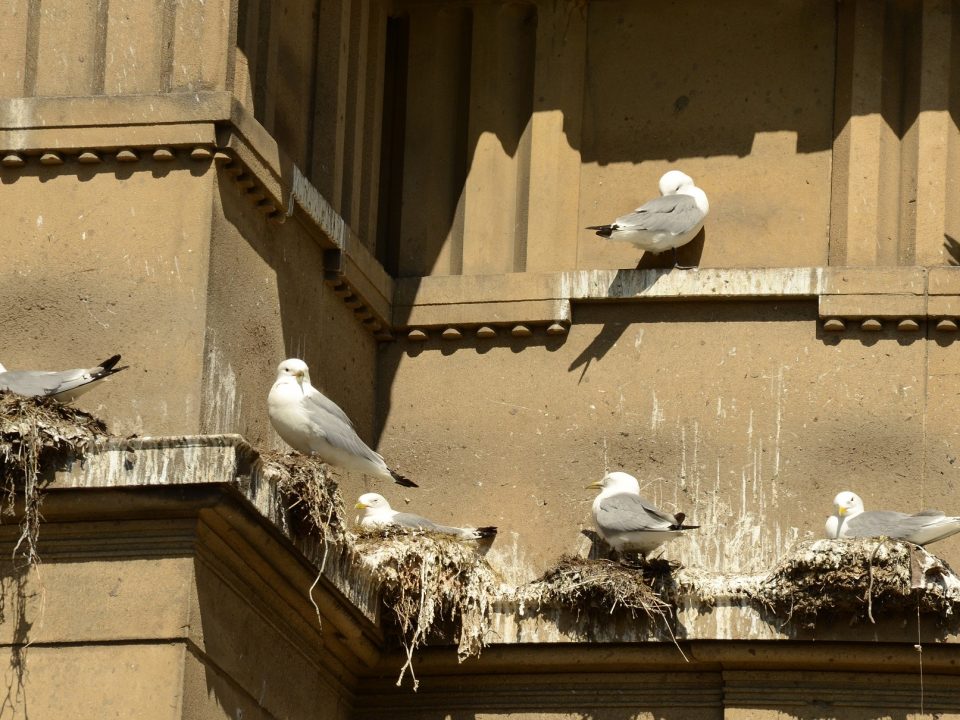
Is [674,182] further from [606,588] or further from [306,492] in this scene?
[306,492]

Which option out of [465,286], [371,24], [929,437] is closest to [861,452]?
[929,437]

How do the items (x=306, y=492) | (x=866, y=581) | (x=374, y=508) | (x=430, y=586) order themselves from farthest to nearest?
1. (x=374, y=508)
2. (x=430, y=586)
3. (x=866, y=581)
4. (x=306, y=492)

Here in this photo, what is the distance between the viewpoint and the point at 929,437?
44.6ft

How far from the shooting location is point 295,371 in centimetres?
1260

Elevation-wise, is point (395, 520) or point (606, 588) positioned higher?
point (395, 520)

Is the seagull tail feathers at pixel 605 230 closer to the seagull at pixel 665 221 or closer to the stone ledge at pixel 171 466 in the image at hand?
the seagull at pixel 665 221

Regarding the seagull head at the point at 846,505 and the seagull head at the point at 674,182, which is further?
the seagull head at the point at 674,182

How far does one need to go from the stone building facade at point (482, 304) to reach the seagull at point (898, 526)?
55 centimetres

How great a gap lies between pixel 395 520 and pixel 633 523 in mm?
1369

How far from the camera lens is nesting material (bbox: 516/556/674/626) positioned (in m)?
12.7

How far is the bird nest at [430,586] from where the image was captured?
41.7ft

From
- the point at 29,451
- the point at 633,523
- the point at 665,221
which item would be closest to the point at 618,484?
the point at 633,523

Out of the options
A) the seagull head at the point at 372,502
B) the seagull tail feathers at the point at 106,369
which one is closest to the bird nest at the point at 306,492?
the seagull tail feathers at the point at 106,369

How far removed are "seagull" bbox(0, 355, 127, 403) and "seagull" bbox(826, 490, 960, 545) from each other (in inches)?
157
